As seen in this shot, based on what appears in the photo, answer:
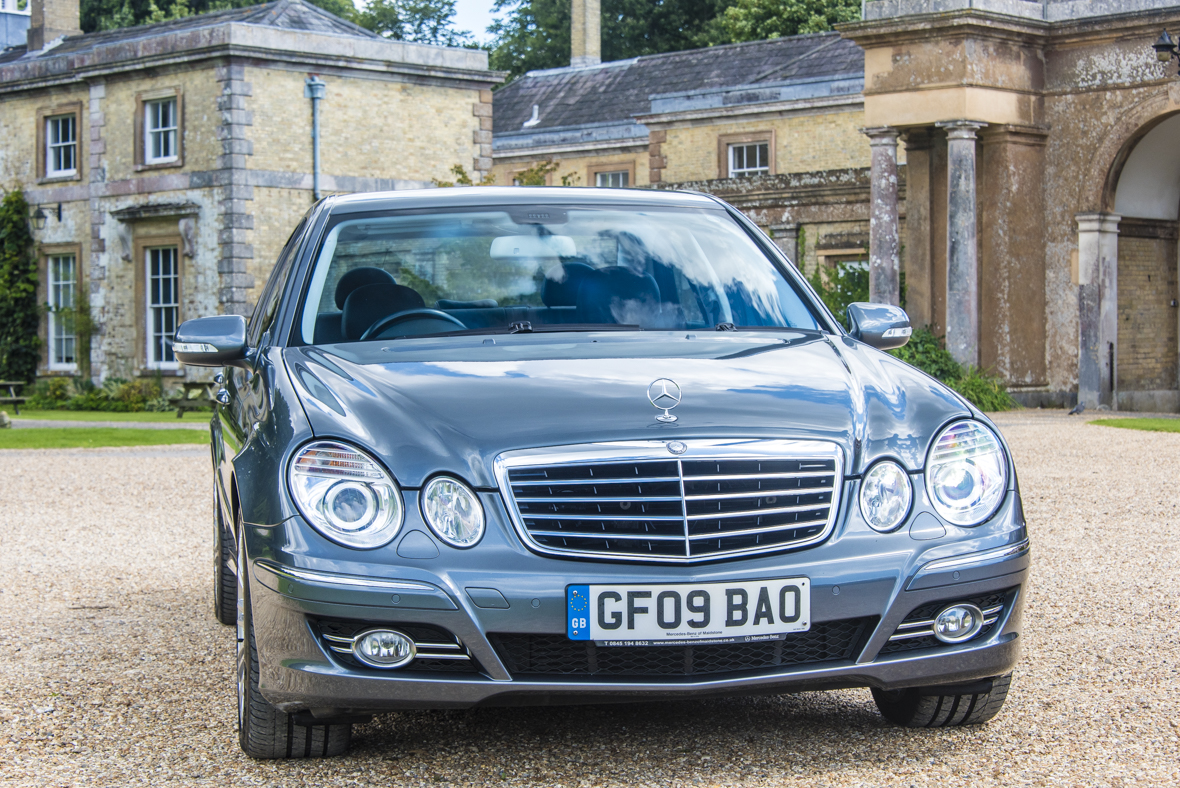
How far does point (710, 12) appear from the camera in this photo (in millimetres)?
53250

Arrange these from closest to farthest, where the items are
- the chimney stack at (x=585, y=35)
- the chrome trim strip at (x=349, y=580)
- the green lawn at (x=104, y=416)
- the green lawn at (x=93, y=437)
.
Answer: the chrome trim strip at (x=349, y=580)
the green lawn at (x=93, y=437)
the green lawn at (x=104, y=416)
the chimney stack at (x=585, y=35)

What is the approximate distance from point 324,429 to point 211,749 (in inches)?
43.4

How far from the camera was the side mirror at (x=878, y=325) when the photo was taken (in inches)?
192

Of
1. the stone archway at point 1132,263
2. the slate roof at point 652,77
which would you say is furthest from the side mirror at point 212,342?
the slate roof at point 652,77

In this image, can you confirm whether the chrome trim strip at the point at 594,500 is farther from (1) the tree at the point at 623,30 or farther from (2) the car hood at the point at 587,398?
(1) the tree at the point at 623,30

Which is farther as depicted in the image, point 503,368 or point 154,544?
point 154,544

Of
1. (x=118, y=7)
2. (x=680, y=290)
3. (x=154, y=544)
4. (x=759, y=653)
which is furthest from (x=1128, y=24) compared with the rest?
(x=118, y=7)

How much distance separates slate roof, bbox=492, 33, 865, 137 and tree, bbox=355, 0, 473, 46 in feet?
58.5

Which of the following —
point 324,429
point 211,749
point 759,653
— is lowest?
point 211,749

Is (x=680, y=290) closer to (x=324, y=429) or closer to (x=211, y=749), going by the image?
(x=324, y=429)

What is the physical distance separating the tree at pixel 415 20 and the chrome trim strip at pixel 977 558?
56966 millimetres

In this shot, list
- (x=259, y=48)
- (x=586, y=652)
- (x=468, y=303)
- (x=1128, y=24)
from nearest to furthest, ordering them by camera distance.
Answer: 1. (x=586, y=652)
2. (x=468, y=303)
3. (x=1128, y=24)
4. (x=259, y=48)

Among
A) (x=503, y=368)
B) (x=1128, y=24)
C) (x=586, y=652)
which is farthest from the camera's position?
(x=1128, y=24)

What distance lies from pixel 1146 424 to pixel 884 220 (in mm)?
5528
